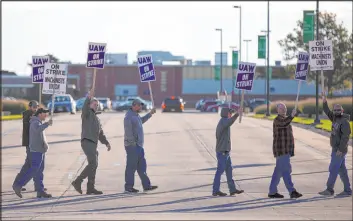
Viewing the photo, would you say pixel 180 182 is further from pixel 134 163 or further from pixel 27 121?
pixel 27 121

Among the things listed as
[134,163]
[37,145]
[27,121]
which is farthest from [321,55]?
[27,121]

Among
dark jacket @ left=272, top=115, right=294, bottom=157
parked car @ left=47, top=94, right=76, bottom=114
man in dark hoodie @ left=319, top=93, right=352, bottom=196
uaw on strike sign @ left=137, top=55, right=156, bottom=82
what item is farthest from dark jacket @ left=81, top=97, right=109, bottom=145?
parked car @ left=47, top=94, right=76, bottom=114

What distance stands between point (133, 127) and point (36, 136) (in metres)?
2.03

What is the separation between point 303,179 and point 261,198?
188 inches

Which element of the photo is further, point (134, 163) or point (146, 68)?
point (134, 163)

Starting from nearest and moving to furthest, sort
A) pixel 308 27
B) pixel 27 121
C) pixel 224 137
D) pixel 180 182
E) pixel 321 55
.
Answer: pixel 321 55, pixel 224 137, pixel 27 121, pixel 308 27, pixel 180 182

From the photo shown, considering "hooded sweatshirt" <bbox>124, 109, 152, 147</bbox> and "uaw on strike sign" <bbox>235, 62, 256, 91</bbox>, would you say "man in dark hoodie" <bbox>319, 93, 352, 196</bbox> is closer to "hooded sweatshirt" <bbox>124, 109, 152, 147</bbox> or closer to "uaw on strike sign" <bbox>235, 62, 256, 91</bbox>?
"uaw on strike sign" <bbox>235, 62, 256, 91</bbox>

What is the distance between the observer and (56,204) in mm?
20219

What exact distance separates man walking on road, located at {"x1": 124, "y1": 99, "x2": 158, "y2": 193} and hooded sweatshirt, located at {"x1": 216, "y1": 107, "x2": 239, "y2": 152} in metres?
1.92

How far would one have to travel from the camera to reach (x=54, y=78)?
15.1m

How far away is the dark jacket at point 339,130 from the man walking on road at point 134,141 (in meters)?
3.39

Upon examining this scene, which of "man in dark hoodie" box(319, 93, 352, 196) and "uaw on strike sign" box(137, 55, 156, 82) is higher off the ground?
"uaw on strike sign" box(137, 55, 156, 82)

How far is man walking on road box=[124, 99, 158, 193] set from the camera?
1780 centimetres

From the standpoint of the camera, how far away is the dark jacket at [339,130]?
628 inches
